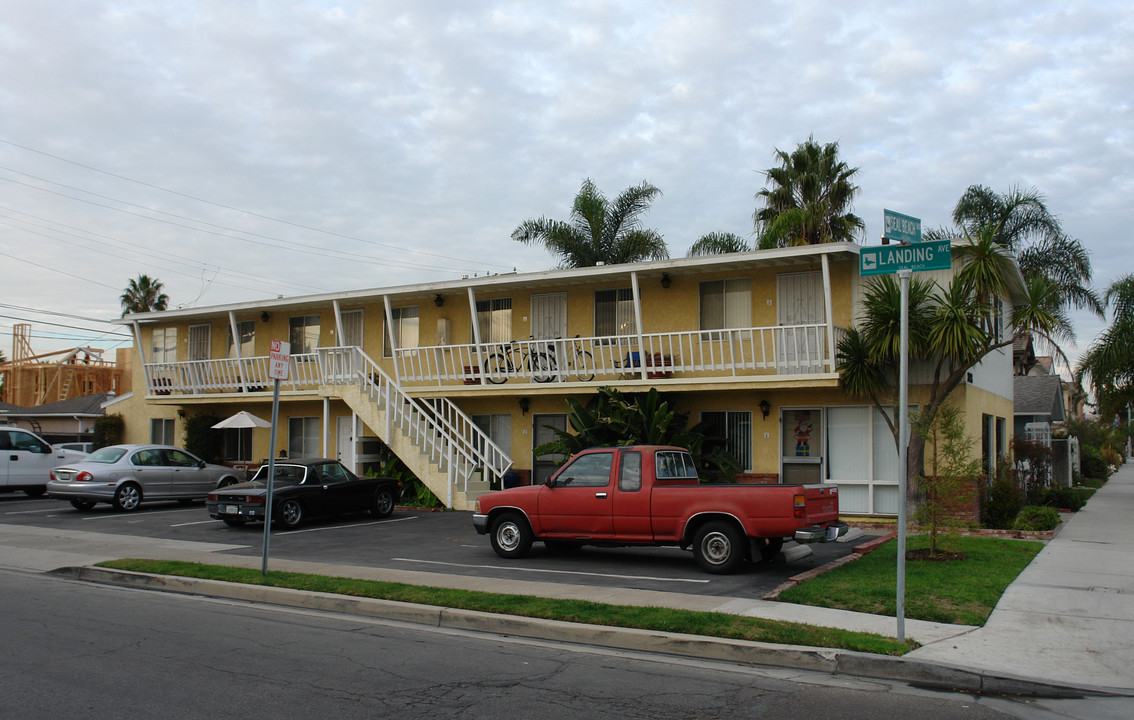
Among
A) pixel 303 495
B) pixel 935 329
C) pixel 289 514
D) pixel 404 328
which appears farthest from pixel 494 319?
pixel 935 329

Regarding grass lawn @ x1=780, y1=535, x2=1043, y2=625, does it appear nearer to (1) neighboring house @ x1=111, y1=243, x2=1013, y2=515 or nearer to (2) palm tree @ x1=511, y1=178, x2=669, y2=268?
(1) neighboring house @ x1=111, y1=243, x2=1013, y2=515

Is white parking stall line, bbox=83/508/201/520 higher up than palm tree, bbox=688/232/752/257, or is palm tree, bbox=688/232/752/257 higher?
palm tree, bbox=688/232/752/257

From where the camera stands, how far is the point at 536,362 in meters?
20.8

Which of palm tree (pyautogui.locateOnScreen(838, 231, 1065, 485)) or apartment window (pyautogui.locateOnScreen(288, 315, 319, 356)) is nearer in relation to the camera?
palm tree (pyautogui.locateOnScreen(838, 231, 1065, 485))

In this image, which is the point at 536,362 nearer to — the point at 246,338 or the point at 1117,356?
the point at 246,338

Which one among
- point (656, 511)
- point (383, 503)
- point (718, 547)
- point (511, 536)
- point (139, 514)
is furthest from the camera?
point (139, 514)

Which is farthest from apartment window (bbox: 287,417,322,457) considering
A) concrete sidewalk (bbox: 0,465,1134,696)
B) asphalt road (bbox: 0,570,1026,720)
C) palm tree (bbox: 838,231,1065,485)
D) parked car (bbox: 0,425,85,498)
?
asphalt road (bbox: 0,570,1026,720)

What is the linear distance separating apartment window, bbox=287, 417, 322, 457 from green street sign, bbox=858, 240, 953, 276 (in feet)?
67.0

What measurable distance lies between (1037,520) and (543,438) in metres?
10.7

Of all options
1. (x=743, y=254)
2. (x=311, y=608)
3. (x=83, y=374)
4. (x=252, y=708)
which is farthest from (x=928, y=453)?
(x=83, y=374)

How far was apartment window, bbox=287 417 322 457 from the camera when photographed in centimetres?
2577

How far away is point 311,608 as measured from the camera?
10188 mm

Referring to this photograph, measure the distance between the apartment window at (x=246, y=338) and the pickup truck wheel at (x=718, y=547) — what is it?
19358 mm

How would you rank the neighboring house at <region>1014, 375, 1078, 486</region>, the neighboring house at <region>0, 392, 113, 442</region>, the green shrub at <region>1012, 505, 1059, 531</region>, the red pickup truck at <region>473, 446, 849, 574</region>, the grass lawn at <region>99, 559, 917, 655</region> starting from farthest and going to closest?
the neighboring house at <region>0, 392, 113, 442</region>
the neighboring house at <region>1014, 375, 1078, 486</region>
the green shrub at <region>1012, 505, 1059, 531</region>
the red pickup truck at <region>473, 446, 849, 574</region>
the grass lawn at <region>99, 559, 917, 655</region>
